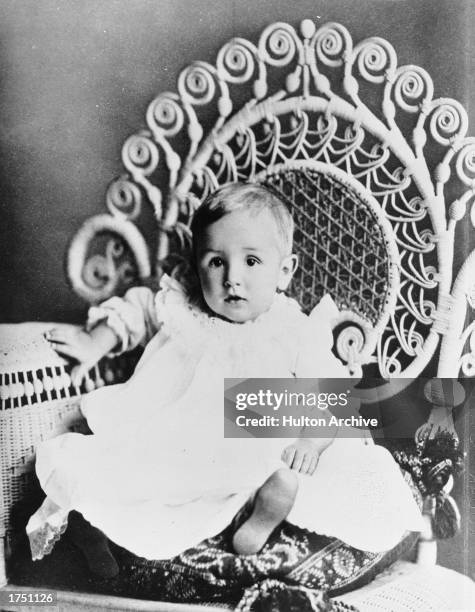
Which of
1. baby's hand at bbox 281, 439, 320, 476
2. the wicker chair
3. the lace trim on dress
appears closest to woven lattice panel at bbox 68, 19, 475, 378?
the wicker chair

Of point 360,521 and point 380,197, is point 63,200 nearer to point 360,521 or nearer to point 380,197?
point 380,197

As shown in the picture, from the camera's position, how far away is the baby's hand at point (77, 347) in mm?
1057

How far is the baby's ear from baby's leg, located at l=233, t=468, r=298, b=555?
0.98ft

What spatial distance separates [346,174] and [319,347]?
28 centimetres

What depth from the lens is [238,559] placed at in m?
0.98

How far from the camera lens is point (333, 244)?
103 centimetres

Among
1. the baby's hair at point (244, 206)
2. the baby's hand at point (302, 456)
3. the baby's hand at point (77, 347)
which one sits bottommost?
the baby's hand at point (302, 456)

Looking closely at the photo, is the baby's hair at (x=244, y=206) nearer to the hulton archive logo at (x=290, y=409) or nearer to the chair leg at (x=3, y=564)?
the hulton archive logo at (x=290, y=409)

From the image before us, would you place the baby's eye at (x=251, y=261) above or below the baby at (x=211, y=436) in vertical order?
above

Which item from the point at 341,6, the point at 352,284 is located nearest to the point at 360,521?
the point at 352,284

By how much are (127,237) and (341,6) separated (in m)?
0.50

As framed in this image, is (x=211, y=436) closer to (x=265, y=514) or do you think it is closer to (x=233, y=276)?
(x=265, y=514)

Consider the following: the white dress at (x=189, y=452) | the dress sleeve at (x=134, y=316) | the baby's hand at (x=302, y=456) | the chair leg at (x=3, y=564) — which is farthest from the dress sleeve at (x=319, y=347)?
the chair leg at (x=3, y=564)

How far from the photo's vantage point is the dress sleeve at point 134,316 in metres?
1.04
